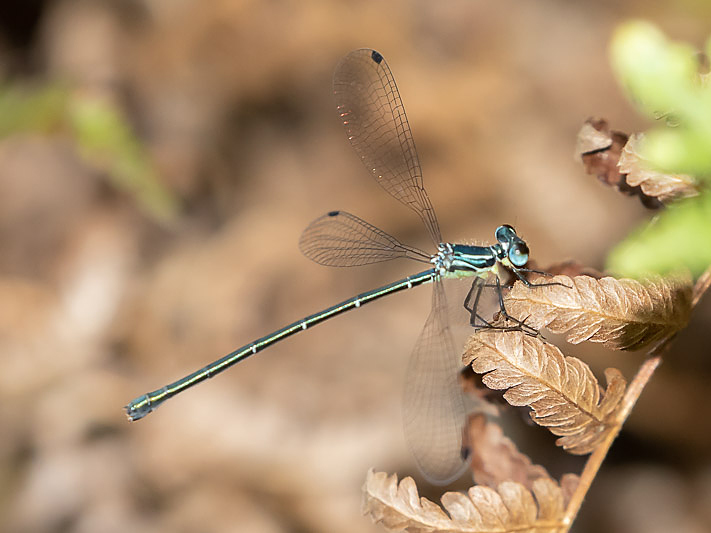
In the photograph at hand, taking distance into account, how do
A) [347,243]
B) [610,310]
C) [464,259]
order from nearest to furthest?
[610,310] < [464,259] < [347,243]

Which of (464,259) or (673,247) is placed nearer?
(673,247)

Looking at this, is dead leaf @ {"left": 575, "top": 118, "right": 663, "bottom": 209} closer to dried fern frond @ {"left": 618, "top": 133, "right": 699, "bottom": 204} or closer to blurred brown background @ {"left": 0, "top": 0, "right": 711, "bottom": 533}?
dried fern frond @ {"left": 618, "top": 133, "right": 699, "bottom": 204}

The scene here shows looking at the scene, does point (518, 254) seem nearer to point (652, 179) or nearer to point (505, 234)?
point (505, 234)

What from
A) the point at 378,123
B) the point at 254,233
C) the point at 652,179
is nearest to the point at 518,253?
the point at 652,179

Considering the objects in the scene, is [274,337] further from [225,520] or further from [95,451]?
[95,451]

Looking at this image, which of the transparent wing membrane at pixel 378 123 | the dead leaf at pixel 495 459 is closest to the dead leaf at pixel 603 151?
the transparent wing membrane at pixel 378 123

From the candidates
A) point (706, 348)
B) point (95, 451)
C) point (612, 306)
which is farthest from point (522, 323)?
point (95, 451)
